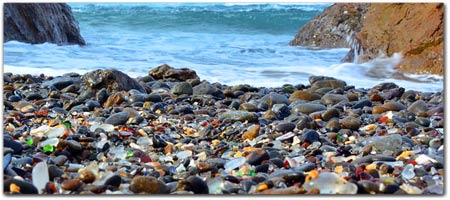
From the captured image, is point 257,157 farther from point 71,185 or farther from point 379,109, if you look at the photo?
point 379,109

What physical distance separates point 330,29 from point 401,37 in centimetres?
433

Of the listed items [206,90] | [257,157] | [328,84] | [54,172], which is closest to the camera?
[54,172]

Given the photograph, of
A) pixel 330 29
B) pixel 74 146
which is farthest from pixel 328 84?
pixel 330 29

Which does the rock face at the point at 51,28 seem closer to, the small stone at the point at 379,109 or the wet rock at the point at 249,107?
the wet rock at the point at 249,107

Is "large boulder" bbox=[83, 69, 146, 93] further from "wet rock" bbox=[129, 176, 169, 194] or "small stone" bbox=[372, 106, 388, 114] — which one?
"wet rock" bbox=[129, 176, 169, 194]

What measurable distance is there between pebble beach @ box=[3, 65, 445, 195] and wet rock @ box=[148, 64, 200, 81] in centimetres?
46

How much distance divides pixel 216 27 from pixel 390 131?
8575mm

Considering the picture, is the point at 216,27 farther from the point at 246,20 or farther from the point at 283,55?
the point at 283,55

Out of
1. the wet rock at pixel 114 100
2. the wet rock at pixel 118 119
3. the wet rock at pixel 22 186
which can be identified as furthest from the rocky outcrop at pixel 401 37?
the wet rock at pixel 22 186

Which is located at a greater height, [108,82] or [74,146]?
[74,146]

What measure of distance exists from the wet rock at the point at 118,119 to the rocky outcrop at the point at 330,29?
20.3 feet

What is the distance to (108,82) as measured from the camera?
3998mm

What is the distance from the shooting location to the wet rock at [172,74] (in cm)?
485

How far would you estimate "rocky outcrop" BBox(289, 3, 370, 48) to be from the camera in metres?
9.09
